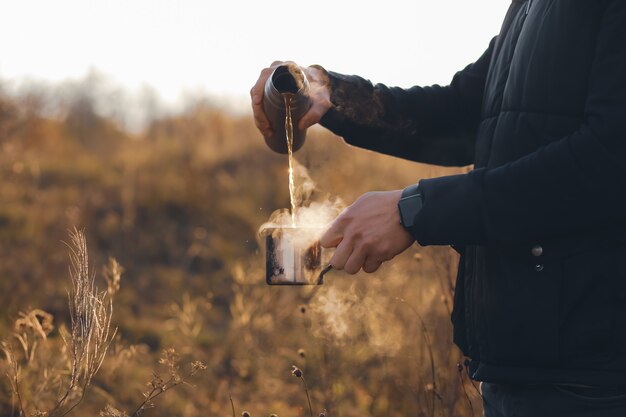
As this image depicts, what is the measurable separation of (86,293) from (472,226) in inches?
42.4

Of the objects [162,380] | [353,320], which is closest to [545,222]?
[162,380]

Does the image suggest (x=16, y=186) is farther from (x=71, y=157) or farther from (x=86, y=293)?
(x=86, y=293)

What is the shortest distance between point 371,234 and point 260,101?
673 millimetres

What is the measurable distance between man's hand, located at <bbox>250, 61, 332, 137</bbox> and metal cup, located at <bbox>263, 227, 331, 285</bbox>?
0.45m

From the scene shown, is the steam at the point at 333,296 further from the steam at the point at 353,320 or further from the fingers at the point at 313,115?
the fingers at the point at 313,115

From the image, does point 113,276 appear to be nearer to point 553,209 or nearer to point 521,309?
point 521,309

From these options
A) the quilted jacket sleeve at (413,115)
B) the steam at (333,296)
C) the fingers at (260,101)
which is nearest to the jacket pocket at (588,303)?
the steam at (333,296)

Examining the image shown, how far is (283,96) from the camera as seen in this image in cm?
212

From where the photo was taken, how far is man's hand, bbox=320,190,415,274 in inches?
65.4

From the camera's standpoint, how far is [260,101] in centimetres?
220

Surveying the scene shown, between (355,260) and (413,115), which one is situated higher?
(413,115)

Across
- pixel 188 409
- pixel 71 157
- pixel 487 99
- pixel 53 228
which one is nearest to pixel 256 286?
pixel 188 409

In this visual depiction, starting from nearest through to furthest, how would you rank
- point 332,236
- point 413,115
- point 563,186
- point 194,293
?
1. point 563,186
2. point 332,236
3. point 413,115
4. point 194,293

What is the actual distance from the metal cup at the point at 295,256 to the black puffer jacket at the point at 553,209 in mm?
302
